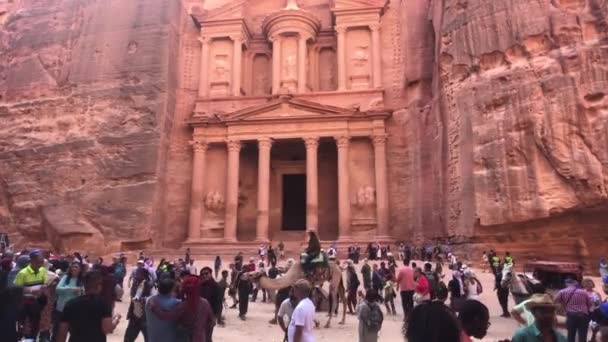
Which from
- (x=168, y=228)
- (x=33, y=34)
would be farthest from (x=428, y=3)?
(x=33, y=34)

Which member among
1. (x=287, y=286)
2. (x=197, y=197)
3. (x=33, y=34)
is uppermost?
(x=33, y=34)

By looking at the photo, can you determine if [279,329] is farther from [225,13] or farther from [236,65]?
[225,13]

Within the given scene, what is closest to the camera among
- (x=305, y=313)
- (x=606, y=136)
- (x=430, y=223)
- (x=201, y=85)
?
(x=305, y=313)

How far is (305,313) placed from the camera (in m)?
4.94

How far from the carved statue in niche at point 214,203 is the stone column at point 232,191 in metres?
0.81

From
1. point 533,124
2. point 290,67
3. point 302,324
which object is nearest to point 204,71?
point 290,67

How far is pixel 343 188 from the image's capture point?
28359 millimetres

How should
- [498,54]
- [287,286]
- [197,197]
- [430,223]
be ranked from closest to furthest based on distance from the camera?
[287,286], [498,54], [430,223], [197,197]

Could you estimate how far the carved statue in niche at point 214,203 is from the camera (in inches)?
1164

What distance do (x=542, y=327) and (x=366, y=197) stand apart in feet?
82.8

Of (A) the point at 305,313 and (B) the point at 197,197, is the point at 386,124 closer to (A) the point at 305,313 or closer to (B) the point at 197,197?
(B) the point at 197,197

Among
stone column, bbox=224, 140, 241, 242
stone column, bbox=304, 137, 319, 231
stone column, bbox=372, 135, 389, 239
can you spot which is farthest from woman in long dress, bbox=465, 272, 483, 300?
stone column, bbox=224, 140, 241, 242

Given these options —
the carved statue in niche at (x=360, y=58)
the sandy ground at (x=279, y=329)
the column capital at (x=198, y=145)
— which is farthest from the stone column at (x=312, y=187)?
the sandy ground at (x=279, y=329)

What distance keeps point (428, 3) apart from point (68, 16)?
22.8 meters
